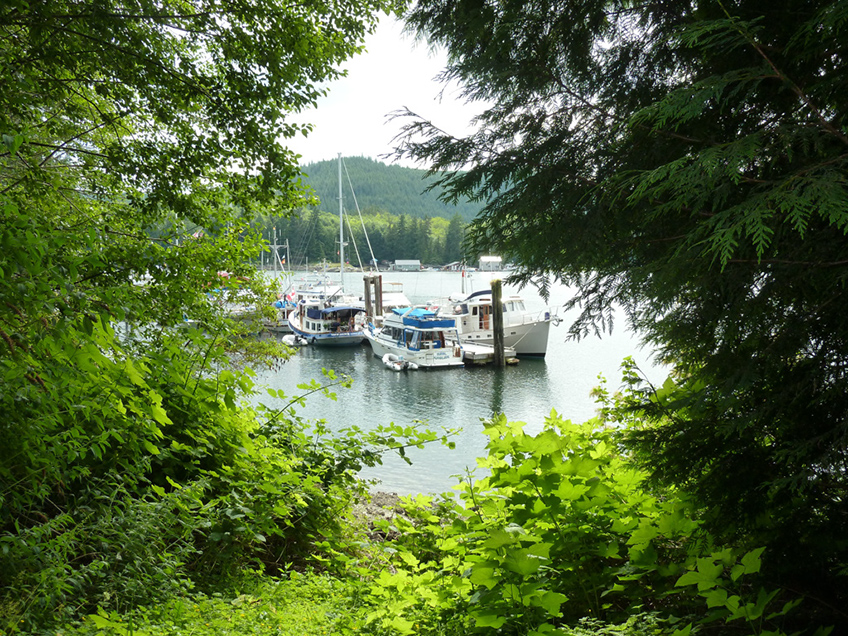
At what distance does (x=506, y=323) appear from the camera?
72.3 feet

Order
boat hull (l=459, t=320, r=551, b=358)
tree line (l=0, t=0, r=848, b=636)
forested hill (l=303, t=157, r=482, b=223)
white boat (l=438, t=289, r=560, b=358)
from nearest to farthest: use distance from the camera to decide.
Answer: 1. tree line (l=0, t=0, r=848, b=636)
2. boat hull (l=459, t=320, r=551, b=358)
3. white boat (l=438, t=289, r=560, b=358)
4. forested hill (l=303, t=157, r=482, b=223)

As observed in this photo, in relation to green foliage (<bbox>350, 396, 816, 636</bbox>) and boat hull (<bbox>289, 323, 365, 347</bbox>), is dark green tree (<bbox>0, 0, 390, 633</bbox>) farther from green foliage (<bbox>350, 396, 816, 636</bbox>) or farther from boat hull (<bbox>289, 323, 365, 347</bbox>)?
boat hull (<bbox>289, 323, 365, 347</bbox>)

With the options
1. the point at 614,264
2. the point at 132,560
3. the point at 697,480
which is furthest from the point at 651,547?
the point at 132,560

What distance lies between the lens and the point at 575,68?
252cm

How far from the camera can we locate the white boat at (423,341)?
65.7 feet

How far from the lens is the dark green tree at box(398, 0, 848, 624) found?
1.49m

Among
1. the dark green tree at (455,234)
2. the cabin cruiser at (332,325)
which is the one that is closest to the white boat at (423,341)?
the cabin cruiser at (332,325)

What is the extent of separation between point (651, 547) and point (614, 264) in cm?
109

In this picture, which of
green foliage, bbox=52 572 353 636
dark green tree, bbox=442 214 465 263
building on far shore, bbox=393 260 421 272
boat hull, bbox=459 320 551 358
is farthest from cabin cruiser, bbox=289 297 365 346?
green foliage, bbox=52 572 353 636

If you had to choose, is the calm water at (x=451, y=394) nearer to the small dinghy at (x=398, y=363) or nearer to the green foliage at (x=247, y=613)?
the small dinghy at (x=398, y=363)

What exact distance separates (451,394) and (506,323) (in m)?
6.08

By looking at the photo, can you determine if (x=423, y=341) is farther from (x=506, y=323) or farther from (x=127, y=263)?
(x=127, y=263)

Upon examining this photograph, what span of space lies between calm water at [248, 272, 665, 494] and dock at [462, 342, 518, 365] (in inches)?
17.9

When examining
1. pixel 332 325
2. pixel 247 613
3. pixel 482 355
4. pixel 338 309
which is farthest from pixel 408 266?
pixel 247 613
